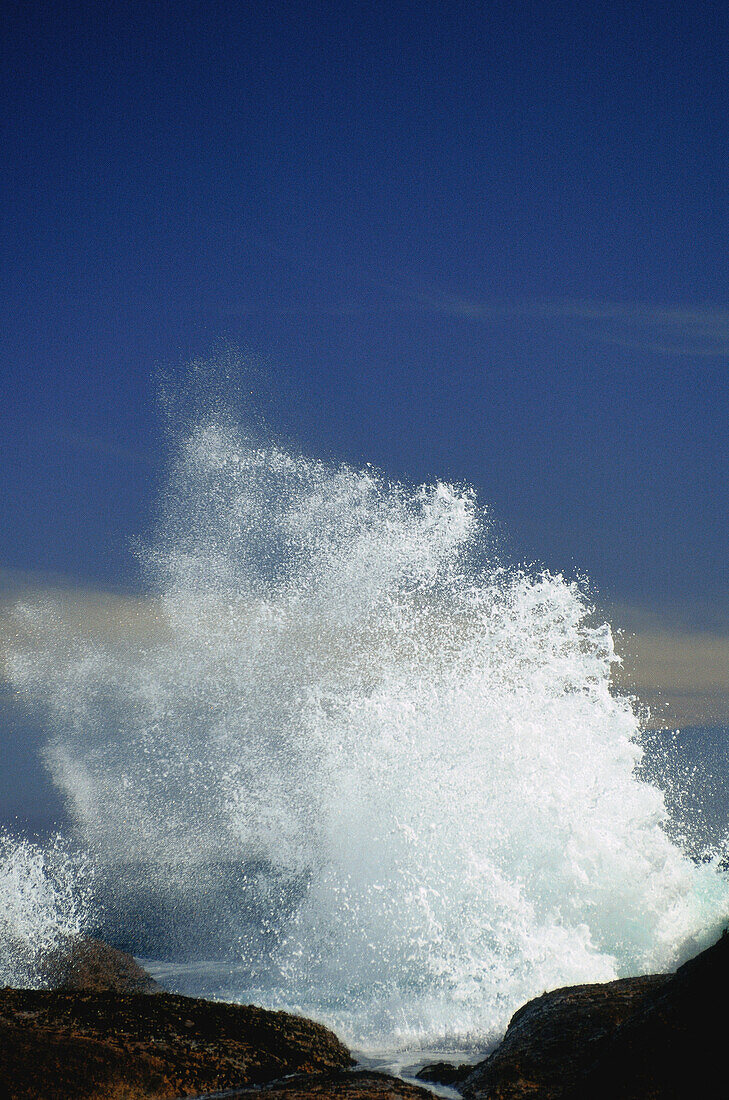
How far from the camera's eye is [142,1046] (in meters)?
8.42

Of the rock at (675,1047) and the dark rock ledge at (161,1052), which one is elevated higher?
the rock at (675,1047)

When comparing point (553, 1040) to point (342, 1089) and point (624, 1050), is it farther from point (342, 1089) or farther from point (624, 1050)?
point (342, 1089)

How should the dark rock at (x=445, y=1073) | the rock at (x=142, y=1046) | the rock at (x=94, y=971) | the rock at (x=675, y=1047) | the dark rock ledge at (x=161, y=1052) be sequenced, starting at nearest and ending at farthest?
the rock at (x=675, y=1047)
the dark rock ledge at (x=161, y=1052)
the rock at (x=142, y=1046)
the dark rock at (x=445, y=1073)
the rock at (x=94, y=971)

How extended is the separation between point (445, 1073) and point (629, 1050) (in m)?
3.83

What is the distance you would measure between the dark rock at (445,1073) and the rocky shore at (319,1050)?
0.03m

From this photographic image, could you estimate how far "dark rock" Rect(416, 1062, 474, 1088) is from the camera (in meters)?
8.74

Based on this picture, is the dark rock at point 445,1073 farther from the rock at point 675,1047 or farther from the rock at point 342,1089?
the rock at point 675,1047

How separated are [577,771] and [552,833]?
204cm

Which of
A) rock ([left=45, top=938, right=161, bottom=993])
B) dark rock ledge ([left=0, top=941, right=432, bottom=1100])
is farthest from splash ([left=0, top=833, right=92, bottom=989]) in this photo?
dark rock ledge ([left=0, top=941, right=432, bottom=1100])

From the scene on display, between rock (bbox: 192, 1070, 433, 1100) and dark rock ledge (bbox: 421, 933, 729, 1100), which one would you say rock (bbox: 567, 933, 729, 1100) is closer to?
dark rock ledge (bbox: 421, 933, 729, 1100)

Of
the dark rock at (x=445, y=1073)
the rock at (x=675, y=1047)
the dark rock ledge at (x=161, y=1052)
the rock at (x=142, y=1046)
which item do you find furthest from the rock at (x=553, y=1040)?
the rock at (x=142, y=1046)

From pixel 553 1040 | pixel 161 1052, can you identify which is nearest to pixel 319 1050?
pixel 161 1052

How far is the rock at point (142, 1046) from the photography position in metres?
7.48

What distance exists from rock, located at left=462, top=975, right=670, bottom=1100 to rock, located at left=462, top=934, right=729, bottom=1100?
14 mm
